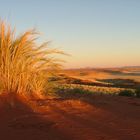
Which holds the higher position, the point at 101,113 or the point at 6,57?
the point at 6,57

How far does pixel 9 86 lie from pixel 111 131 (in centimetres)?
437

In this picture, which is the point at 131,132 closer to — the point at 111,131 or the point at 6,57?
the point at 111,131

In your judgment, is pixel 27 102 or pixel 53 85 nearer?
pixel 27 102

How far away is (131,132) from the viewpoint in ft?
21.8

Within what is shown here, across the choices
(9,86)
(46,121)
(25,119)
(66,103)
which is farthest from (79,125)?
(9,86)

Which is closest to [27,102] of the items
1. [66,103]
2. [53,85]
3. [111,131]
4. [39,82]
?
[66,103]

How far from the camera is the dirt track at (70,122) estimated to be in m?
6.46

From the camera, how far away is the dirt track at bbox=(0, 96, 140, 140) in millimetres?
6461

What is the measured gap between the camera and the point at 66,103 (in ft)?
31.7

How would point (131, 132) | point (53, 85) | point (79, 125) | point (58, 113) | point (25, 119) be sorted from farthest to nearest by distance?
point (53, 85)
point (58, 113)
point (25, 119)
point (79, 125)
point (131, 132)

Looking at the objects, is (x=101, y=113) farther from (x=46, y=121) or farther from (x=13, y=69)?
(x=13, y=69)

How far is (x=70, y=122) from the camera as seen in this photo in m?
7.44

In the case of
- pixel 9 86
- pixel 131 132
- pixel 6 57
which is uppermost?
pixel 6 57

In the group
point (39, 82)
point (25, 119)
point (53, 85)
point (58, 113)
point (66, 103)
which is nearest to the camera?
point (25, 119)
